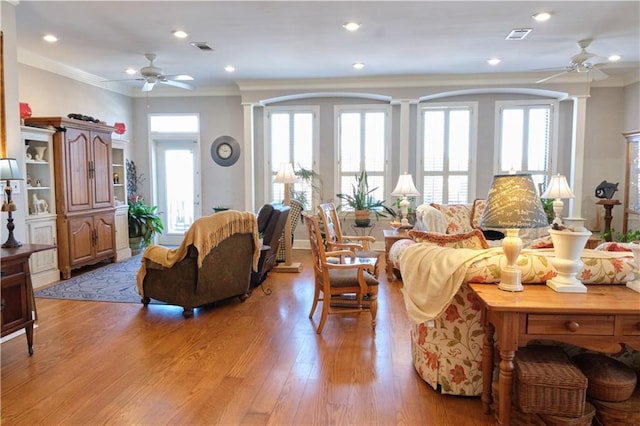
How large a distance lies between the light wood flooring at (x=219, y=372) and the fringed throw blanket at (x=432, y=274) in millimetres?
592

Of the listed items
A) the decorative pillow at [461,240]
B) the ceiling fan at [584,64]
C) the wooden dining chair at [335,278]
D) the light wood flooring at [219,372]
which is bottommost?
the light wood flooring at [219,372]

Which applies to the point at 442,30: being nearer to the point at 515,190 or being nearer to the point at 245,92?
the point at 515,190

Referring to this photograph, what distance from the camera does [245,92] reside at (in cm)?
735

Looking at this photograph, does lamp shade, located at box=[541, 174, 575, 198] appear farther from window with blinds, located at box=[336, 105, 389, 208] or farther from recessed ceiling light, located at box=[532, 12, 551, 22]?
window with blinds, located at box=[336, 105, 389, 208]

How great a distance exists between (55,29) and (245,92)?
3.15 m

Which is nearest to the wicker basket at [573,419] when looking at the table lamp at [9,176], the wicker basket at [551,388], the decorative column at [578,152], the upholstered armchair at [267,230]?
the wicker basket at [551,388]

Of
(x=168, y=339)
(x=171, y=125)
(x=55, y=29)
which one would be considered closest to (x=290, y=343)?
(x=168, y=339)

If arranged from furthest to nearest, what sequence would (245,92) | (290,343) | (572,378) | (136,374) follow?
(245,92)
(290,343)
(136,374)
(572,378)

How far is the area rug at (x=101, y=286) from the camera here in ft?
15.5

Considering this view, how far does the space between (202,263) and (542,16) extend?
4.04m

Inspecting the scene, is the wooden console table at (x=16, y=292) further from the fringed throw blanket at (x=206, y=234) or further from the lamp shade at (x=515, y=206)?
the lamp shade at (x=515, y=206)

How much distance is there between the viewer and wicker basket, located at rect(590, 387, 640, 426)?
217 centimetres

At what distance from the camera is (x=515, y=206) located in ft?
7.58

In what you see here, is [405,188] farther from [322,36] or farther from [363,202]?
[322,36]
